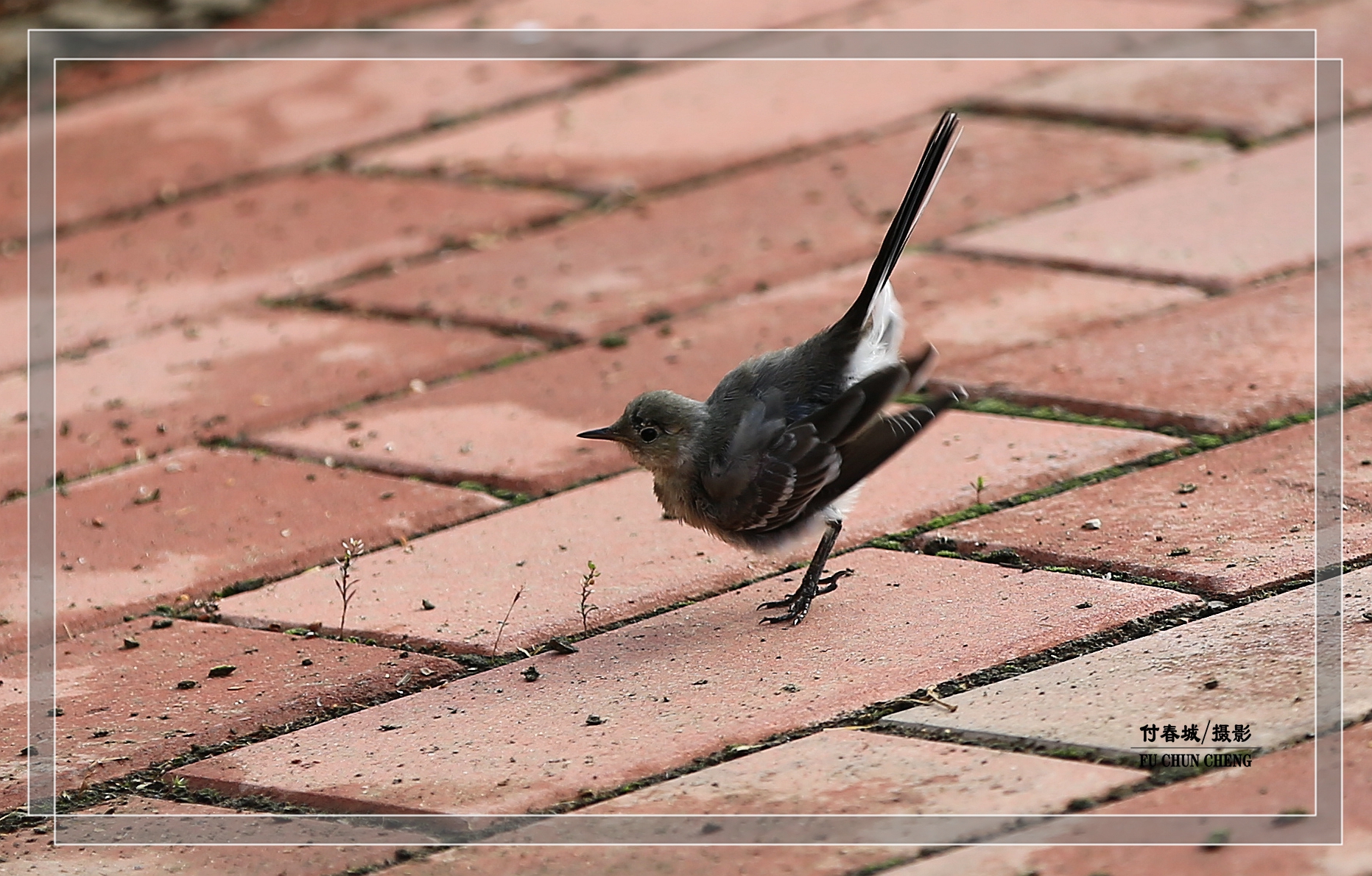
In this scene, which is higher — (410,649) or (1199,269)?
(1199,269)

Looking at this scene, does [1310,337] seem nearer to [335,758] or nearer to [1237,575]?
[1237,575]

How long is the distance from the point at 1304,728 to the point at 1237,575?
2.35ft

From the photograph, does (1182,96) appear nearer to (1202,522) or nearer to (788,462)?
(1202,522)

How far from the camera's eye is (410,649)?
400 centimetres

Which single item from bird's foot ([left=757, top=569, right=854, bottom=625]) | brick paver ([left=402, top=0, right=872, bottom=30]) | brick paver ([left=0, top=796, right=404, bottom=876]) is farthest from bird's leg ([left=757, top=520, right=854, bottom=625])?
brick paver ([left=402, top=0, right=872, bottom=30])

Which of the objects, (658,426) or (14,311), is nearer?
(658,426)

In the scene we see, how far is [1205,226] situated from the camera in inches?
232

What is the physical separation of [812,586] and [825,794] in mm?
869

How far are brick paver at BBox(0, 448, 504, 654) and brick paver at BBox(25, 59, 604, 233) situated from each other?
2.40 meters

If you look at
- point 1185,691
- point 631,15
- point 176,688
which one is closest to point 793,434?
point 1185,691

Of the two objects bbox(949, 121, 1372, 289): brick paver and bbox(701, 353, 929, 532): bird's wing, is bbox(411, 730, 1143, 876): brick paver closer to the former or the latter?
bbox(701, 353, 929, 532): bird's wing

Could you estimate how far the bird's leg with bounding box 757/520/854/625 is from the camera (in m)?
3.97

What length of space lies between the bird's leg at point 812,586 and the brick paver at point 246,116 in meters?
3.87

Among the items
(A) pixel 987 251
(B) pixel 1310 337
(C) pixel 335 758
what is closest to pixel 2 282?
(A) pixel 987 251
